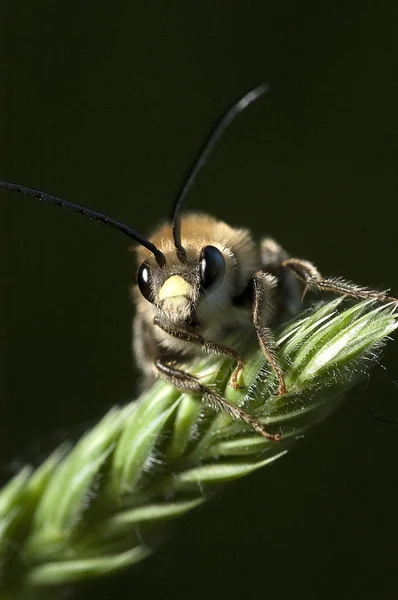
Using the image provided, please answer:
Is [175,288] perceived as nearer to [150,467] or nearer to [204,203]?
[150,467]

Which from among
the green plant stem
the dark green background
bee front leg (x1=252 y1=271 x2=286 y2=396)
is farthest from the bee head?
the dark green background

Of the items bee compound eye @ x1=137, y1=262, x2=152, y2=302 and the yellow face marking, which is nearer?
the yellow face marking

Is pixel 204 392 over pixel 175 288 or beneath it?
beneath

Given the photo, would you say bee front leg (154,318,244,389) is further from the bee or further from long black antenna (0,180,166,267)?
long black antenna (0,180,166,267)

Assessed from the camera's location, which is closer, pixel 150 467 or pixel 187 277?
pixel 150 467

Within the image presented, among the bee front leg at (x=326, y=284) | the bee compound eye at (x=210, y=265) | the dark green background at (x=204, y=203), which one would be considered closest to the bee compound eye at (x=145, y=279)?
the bee compound eye at (x=210, y=265)

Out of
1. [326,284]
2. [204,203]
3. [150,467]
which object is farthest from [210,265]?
[204,203]
